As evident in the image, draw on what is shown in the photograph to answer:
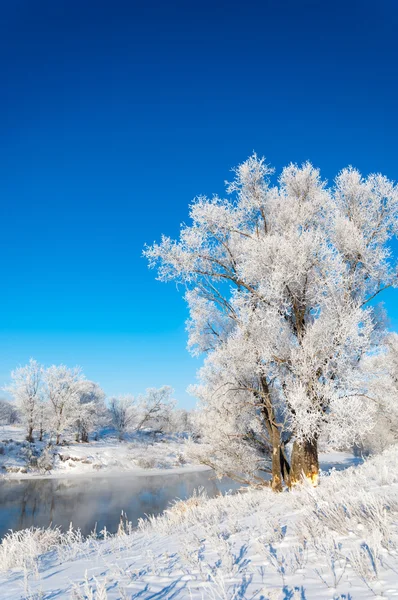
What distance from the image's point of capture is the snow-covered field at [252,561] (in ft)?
8.68

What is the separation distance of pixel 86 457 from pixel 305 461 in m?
35.9

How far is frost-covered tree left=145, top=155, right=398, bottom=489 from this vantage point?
7812mm

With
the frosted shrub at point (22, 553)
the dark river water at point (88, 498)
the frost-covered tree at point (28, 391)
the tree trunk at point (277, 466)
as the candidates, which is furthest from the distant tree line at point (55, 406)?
the frosted shrub at point (22, 553)

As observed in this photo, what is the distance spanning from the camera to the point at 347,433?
7.42m

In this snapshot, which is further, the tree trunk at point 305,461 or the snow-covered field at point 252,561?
the tree trunk at point 305,461

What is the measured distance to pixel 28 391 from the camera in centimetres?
4269

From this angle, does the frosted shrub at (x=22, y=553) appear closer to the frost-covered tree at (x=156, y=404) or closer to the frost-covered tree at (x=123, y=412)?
the frost-covered tree at (x=123, y=412)

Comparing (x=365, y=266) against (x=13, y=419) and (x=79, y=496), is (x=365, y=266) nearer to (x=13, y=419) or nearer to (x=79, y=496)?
(x=79, y=496)

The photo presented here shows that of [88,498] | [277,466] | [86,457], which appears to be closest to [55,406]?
[86,457]

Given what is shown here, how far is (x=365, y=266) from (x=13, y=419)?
67483 mm

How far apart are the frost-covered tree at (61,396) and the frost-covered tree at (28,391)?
112cm

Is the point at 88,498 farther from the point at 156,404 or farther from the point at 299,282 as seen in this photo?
the point at 156,404

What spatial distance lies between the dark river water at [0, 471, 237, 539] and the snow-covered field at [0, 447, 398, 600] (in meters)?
7.57

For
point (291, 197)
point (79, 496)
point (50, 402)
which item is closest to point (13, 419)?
point (50, 402)
